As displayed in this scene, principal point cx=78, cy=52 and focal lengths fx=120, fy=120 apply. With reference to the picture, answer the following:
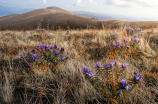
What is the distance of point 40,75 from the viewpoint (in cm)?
209

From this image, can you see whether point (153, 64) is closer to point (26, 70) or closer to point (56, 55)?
point (56, 55)

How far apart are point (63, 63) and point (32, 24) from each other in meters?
13.6

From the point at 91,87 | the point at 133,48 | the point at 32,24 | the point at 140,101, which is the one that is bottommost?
the point at 140,101

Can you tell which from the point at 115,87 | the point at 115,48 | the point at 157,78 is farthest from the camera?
the point at 115,48

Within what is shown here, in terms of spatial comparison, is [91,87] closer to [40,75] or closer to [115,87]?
[115,87]

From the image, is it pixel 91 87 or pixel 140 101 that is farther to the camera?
pixel 91 87

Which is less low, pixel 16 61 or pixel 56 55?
pixel 56 55

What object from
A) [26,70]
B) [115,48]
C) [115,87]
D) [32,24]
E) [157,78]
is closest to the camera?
[115,87]

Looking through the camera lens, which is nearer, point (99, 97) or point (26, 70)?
point (99, 97)

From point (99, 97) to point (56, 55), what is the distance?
1308 mm

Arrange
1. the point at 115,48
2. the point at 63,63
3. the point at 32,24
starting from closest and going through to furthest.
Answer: the point at 63,63
the point at 115,48
the point at 32,24

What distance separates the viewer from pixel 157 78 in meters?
1.89

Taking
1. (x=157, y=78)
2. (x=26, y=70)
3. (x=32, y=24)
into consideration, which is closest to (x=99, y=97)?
(x=157, y=78)

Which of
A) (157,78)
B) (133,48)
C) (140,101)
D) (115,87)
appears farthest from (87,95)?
(133,48)
